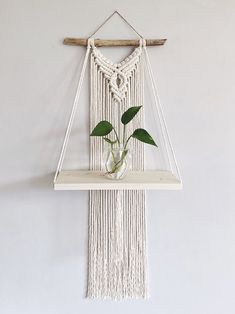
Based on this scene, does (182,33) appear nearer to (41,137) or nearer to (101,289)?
(41,137)

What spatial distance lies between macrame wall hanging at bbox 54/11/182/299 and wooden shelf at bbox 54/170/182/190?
1.8 inches

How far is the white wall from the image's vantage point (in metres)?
1.02

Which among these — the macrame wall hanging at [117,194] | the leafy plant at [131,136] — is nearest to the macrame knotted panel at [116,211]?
the macrame wall hanging at [117,194]

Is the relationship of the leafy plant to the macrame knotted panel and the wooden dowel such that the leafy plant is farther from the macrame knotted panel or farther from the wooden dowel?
the wooden dowel

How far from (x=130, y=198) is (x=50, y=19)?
2.20 feet

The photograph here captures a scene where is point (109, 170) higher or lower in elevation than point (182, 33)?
lower

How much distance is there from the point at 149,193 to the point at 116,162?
21 centimetres

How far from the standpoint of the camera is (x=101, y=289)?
1.03m

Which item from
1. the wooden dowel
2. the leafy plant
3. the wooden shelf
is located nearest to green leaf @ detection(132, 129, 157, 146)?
the leafy plant

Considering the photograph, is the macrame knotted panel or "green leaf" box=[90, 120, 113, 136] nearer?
"green leaf" box=[90, 120, 113, 136]

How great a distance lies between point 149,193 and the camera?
3.45ft

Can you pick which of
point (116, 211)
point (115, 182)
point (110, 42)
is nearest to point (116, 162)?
point (115, 182)

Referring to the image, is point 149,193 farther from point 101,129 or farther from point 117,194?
point 101,129

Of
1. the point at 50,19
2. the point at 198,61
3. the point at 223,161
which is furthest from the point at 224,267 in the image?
the point at 50,19
